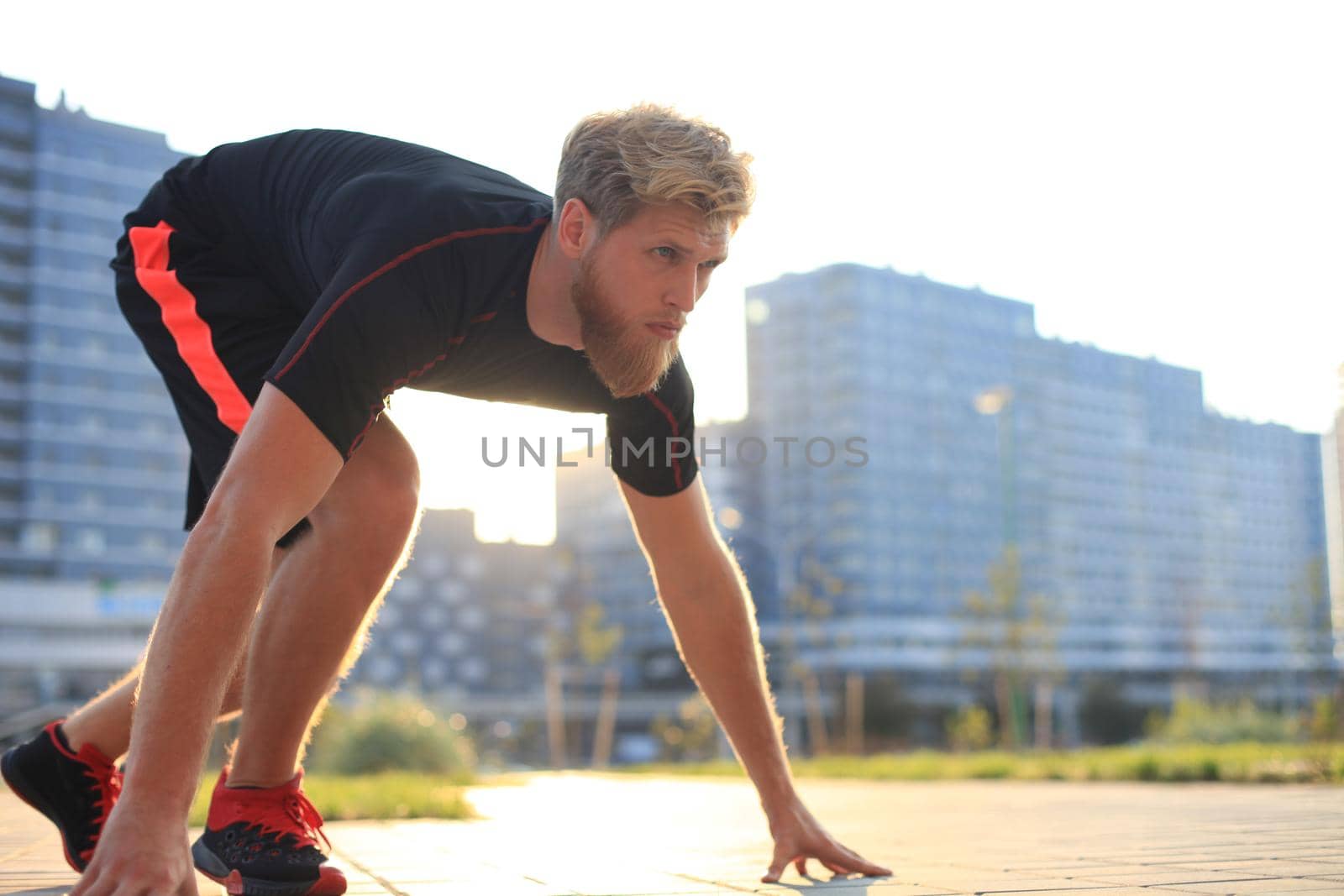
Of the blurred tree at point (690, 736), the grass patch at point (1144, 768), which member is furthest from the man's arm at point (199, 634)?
the blurred tree at point (690, 736)

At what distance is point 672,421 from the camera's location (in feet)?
8.60

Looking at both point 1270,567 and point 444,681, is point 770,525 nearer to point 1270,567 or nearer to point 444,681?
point 444,681

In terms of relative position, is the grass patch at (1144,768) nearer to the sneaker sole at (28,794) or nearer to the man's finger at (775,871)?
the man's finger at (775,871)

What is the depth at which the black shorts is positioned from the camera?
2.46 m

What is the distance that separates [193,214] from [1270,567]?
124 meters

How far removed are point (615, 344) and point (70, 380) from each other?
242 ft

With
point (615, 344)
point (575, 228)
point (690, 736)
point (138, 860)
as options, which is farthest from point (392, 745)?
point (690, 736)

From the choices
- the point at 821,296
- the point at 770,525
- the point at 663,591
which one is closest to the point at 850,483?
the point at 770,525

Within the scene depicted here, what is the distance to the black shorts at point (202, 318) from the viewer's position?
8.05ft

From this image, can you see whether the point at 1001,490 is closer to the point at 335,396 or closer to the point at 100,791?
the point at 100,791

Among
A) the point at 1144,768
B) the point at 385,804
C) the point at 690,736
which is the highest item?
the point at 385,804

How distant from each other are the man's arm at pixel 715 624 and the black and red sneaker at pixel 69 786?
1181 mm

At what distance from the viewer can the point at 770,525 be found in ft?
306

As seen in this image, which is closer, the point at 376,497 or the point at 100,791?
the point at 376,497
